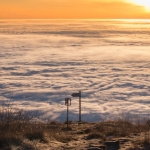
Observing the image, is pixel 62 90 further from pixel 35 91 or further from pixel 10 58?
pixel 10 58

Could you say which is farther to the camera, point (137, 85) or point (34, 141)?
point (137, 85)

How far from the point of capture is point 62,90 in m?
30.9

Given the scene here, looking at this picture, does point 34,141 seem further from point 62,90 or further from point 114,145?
point 62,90

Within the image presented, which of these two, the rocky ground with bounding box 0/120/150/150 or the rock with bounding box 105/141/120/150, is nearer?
the rocky ground with bounding box 0/120/150/150

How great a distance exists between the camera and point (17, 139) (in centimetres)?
738

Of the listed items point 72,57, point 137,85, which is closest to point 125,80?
point 137,85

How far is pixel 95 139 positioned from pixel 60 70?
3369cm

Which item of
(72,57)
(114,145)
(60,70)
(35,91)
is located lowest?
(114,145)

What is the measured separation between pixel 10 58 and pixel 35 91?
79.2ft

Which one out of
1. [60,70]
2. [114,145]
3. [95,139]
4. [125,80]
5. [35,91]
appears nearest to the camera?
[114,145]

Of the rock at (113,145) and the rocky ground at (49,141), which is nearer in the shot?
the rocky ground at (49,141)

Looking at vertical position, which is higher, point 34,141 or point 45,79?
point 45,79

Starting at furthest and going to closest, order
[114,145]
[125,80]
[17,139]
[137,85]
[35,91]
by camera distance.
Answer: [125,80] < [137,85] < [35,91] < [114,145] < [17,139]

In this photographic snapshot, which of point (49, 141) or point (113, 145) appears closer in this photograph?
point (113, 145)
